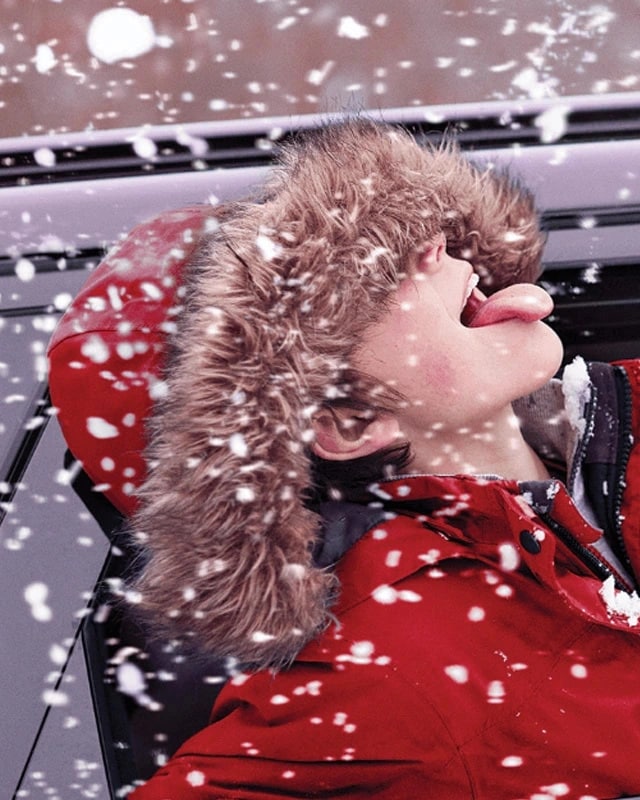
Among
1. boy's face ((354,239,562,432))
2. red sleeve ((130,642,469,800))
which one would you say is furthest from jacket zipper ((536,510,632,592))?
red sleeve ((130,642,469,800))

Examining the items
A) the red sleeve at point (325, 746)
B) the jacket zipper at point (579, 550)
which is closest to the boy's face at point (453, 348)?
the jacket zipper at point (579, 550)

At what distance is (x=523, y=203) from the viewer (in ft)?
3.11

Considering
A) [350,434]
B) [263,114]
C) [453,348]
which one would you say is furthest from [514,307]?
[263,114]

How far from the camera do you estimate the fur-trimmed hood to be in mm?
688

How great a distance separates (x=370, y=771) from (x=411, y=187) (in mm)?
552

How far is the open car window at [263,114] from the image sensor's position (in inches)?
45.8

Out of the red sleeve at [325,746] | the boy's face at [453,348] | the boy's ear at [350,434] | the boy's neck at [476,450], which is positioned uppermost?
the boy's face at [453,348]

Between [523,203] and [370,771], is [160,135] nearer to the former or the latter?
[523,203]

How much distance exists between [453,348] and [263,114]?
0.72 m

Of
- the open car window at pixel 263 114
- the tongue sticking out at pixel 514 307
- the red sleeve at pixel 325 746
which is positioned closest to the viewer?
the red sleeve at pixel 325 746

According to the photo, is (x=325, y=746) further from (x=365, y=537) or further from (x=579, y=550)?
(x=579, y=550)

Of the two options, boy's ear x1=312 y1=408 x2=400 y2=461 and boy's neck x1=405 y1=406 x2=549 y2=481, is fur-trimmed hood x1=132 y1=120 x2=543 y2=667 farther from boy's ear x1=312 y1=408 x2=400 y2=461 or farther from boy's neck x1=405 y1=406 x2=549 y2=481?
boy's neck x1=405 y1=406 x2=549 y2=481

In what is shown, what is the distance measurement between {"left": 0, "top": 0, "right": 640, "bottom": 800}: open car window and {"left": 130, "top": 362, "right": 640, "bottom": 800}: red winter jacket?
0.46 meters

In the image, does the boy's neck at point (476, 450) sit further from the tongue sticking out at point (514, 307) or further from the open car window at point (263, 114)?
the open car window at point (263, 114)
